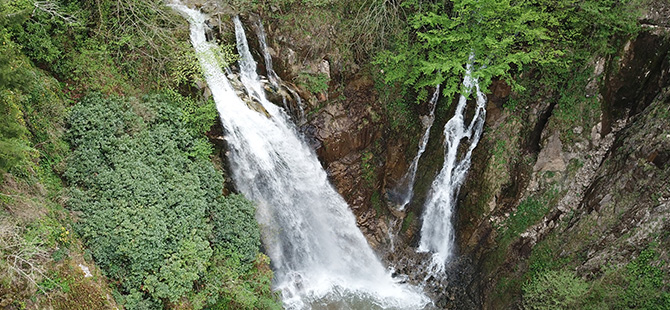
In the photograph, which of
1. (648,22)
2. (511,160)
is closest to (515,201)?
(511,160)

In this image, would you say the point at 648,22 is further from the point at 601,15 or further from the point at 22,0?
the point at 22,0

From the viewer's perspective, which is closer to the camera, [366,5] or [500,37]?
[500,37]

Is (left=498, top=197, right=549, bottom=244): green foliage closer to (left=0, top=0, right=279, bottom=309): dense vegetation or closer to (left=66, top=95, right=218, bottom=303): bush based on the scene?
(left=0, top=0, right=279, bottom=309): dense vegetation

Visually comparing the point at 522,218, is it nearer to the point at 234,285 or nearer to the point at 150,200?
the point at 234,285

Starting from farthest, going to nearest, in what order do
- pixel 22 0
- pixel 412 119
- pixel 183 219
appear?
pixel 412 119 → pixel 183 219 → pixel 22 0

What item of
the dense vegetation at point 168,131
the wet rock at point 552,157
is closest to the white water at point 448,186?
the dense vegetation at point 168,131

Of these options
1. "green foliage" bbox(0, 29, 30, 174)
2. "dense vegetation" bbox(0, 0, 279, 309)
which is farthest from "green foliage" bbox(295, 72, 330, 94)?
"green foliage" bbox(0, 29, 30, 174)
